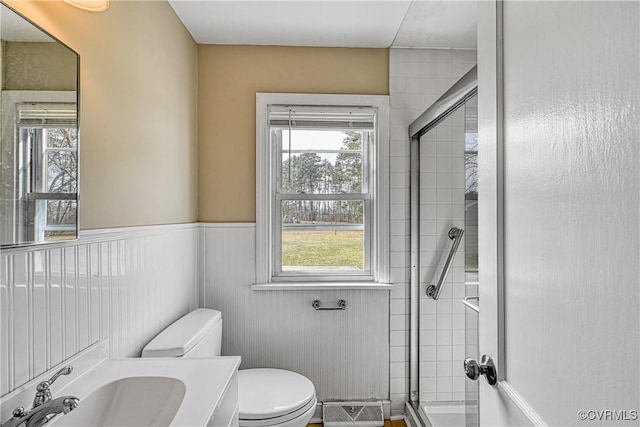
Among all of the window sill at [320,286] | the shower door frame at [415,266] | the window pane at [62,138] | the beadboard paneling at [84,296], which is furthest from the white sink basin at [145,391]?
the shower door frame at [415,266]

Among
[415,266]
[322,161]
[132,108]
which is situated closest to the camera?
[132,108]

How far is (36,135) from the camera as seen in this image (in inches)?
39.0

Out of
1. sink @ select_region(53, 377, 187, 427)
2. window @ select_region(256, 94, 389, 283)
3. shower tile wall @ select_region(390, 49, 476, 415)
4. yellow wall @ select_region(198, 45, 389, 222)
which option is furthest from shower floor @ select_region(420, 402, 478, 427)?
yellow wall @ select_region(198, 45, 389, 222)

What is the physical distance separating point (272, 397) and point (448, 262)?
105 cm

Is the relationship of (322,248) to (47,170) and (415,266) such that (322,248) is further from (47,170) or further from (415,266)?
(47,170)

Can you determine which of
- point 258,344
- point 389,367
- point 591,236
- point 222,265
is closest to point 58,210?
point 591,236

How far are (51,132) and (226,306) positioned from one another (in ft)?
5.07

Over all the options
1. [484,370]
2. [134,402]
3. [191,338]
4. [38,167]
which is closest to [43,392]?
[134,402]

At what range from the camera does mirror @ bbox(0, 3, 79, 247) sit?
897 mm

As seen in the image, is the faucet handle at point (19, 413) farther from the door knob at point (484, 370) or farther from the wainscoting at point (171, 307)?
the door knob at point (484, 370)

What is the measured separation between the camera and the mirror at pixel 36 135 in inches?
35.3

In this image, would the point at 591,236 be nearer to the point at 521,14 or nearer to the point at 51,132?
the point at 521,14

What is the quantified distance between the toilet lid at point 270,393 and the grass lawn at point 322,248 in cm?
68

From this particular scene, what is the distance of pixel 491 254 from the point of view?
80 centimetres
